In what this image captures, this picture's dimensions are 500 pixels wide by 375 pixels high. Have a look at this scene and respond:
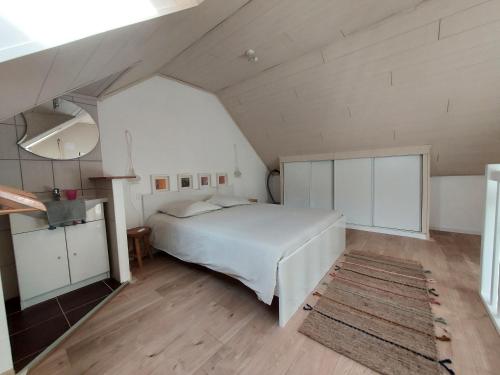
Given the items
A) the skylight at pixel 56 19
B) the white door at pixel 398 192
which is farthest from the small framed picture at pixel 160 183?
the white door at pixel 398 192

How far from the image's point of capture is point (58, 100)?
2.17 m

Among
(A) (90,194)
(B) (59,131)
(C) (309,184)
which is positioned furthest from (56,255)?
(C) (309,184)

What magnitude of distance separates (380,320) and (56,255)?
2773 mm

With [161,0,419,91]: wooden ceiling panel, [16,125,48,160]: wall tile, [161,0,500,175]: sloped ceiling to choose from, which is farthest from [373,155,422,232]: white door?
[16,125,48,160]: wall tile

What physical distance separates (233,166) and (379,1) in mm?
3145

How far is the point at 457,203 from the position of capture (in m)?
3.52

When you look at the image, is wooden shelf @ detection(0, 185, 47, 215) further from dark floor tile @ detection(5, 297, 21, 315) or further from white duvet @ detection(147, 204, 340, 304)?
dark floor tile @ detection(5, 297, 21, 315)

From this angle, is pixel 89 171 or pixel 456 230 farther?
pixel 456 230

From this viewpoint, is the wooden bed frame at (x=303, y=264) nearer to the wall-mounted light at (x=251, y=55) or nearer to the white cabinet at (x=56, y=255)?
the white cabinet at (x=56, y=255)

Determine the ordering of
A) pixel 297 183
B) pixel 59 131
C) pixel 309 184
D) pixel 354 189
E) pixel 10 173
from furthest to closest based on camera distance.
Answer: pixel 297 183 < pixel 309 184 < pixel 354 189 < pixel 59 131 < pixel 10 173

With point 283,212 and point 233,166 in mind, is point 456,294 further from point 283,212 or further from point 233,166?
point 233,166

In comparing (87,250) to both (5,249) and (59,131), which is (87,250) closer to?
(5,249)

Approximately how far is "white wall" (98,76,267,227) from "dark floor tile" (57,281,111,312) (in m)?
0.86

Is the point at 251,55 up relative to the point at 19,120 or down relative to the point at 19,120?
up
